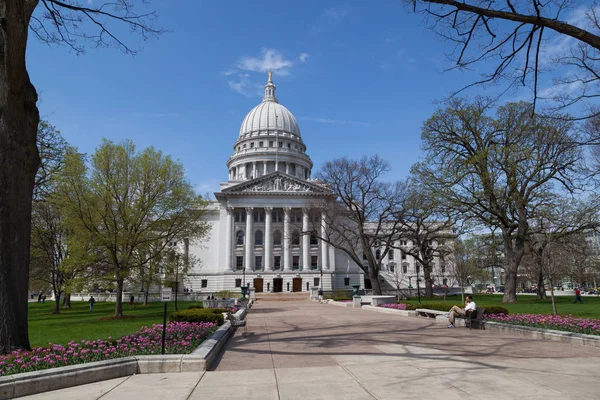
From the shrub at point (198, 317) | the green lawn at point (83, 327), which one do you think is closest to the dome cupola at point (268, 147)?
the green lawn at point (83, 327)

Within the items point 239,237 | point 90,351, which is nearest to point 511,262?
point 90,351

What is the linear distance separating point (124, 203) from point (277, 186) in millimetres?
45212

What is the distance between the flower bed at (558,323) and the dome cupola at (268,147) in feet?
239

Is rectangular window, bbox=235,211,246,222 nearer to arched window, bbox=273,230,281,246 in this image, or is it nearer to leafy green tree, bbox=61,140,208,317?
arched window, bbox=273,230,281,246

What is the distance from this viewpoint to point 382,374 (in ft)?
25.7

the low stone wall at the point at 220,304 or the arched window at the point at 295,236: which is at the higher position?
the arched window at the point at 295,236

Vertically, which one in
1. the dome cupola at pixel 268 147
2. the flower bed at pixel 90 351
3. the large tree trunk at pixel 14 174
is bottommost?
the flower bed at pixel 90 351

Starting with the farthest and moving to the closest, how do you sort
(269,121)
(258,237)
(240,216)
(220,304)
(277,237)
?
(269,121) → (258,237) → (277,237) → (240,216) → (220,304)

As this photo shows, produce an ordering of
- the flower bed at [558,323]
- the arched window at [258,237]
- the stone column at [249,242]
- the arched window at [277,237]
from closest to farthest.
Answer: the flower bed at [558,323]
the stone column at [249,242]
the arched window at [277,237]
the arched window at [258,237]

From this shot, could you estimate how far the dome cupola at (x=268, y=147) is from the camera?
8956 centimetres

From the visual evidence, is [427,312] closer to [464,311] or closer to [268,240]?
[464,311]

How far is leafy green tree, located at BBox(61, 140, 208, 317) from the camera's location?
2572cm

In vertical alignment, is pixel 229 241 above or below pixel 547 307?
above

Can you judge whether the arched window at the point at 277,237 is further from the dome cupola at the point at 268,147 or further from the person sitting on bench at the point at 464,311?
the person sitting on bench at the point at 464,311
